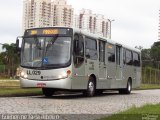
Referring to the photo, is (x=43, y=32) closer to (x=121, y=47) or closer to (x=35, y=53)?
(x=35, y=53)

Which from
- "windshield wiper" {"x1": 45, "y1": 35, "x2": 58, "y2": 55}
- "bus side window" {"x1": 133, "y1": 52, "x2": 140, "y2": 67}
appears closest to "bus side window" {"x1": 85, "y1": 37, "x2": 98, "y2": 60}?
"windshield wiper" {"x1": 45, "y1": 35, "x2": 58, "y2": 55}

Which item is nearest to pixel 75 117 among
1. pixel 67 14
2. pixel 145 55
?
pixel 67 14

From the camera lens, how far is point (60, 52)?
19.2 m

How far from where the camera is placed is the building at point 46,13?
181 ft

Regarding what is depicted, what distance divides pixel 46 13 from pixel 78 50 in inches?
1481

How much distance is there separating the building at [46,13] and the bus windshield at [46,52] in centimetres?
3376

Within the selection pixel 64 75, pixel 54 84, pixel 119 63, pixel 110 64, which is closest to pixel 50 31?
pixel 64 75

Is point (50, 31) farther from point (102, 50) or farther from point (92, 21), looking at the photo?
point (92, 21)

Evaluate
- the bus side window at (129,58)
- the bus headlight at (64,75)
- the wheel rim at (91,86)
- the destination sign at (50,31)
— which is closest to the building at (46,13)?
the bus side window at (129,58)

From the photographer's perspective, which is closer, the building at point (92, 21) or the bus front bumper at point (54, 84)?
the bus front bumper at point (54, 84)

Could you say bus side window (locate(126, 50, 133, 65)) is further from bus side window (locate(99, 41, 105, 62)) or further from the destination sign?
the destination sign

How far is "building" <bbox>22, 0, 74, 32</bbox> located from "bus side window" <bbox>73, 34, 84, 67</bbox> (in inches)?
1317

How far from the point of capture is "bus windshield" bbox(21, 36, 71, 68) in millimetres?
19219

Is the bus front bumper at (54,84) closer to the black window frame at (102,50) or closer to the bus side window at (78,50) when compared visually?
the bus side window at (78,50)
